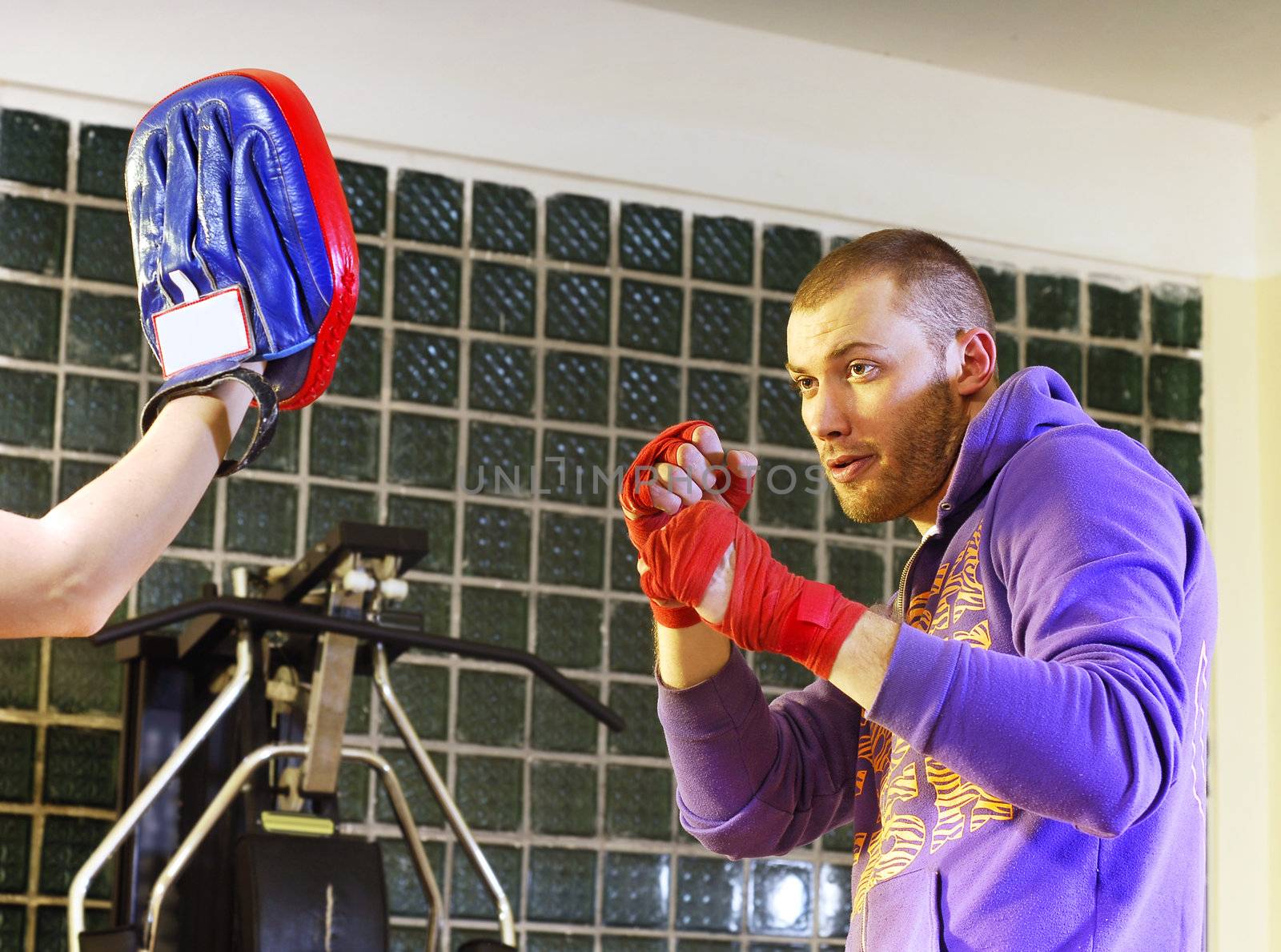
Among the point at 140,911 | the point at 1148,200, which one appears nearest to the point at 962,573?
the point at 140,911

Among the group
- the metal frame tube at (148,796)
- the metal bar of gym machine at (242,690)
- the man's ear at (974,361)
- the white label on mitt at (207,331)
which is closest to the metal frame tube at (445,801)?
the metal bar of gym machine at (242,690)

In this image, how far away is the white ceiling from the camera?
434 cm

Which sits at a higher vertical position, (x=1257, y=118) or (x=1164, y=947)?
(x=1257, y=118)

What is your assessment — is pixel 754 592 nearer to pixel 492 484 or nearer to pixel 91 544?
pixel 91 544

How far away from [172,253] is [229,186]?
0.09 meters

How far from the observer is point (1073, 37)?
4496 mm

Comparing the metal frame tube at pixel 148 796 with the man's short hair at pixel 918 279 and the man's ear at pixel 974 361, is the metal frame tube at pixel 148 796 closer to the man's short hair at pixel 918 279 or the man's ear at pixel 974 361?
the man's short hair at pixel 918 279

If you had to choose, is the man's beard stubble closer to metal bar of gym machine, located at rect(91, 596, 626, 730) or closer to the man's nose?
the man's nose

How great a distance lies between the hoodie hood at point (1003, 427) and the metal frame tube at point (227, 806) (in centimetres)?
161

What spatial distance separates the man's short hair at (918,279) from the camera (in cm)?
224

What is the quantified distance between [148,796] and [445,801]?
0.57 metres

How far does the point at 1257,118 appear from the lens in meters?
4.96

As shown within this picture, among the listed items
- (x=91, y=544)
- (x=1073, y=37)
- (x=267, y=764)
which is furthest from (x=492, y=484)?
(x=91, y=544)

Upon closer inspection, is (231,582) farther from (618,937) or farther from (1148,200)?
(1148,200)
